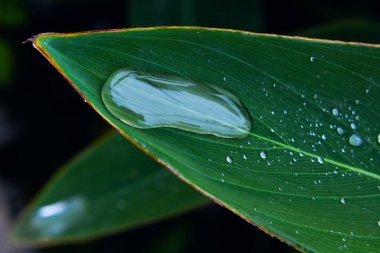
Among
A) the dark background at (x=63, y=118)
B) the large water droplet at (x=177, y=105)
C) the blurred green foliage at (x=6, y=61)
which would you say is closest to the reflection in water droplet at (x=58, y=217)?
the dark background at (x=63, y=118)

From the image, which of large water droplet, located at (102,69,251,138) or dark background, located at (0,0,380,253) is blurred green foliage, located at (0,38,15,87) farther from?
large water droplet, located at (102,69,251,138)

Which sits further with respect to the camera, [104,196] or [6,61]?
[6,61]

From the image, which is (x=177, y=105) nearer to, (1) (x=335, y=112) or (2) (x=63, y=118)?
(1) (x=335, y=112)

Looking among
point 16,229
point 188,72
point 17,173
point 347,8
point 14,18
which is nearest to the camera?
point 188,72

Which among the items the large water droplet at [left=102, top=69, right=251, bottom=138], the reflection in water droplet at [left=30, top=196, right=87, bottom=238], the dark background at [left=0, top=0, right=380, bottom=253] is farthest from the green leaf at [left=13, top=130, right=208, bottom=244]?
the large water droplet at [left=102, top=69, right=251, bottom=138]

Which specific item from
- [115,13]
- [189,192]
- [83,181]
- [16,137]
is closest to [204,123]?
[189,192]

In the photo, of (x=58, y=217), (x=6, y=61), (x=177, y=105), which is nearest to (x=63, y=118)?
(x=6, y=61)

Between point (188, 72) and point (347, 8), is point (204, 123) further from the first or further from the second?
point (347, 8)

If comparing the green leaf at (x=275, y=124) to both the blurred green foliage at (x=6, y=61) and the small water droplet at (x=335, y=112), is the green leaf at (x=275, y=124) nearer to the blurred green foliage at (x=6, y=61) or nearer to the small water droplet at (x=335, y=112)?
the small water droplet at (x=335, y=112)
